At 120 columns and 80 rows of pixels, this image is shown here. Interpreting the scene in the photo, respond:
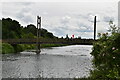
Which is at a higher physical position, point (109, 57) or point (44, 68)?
point (109, 57)

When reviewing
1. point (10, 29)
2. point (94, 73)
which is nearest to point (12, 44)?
point (10, 29)

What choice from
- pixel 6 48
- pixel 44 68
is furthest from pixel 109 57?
pixel 6 48

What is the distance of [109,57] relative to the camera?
873 centimetres

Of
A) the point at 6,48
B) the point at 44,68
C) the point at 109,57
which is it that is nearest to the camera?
the point at 109,57

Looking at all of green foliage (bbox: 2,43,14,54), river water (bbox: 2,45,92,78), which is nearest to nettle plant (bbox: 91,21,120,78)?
river water (bbox: 2,45,92,78)

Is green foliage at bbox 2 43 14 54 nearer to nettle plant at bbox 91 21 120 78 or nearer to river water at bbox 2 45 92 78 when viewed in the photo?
river water at bbox 2 45 92 78

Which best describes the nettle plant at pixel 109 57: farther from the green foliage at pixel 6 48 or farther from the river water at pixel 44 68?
the green foliage at pixel 6 48

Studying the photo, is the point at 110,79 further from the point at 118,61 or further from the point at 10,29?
the point at 10,29

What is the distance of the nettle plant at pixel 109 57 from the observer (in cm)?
853

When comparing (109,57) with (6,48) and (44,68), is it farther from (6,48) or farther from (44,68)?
(6,48)

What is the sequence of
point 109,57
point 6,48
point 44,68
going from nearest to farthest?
point 109,57 < point 44,68 < point 6,48

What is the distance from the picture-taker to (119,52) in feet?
28.0

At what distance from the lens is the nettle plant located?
8531 mm

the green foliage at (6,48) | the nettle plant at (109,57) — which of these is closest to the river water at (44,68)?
the nettle plant at (109,57)
